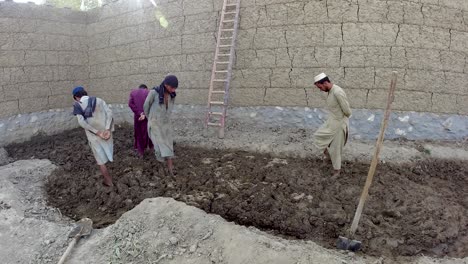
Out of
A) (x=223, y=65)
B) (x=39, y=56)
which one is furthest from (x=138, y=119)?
(x=39, y=56)

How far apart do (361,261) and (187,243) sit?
1541mm

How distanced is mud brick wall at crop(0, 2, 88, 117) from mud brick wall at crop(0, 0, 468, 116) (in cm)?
9

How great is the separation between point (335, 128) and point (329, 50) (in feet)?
5.36

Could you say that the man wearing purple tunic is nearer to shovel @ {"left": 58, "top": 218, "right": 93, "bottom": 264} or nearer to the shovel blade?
shovel @ {"left": 58, "top": 218, "right": 93, "bottom": 264}

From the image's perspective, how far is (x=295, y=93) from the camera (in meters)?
5.53

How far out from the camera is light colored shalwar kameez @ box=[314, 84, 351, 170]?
4.07m

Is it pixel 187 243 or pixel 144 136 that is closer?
pixel 187 243

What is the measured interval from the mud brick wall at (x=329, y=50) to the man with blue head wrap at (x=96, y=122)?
232 centimetres

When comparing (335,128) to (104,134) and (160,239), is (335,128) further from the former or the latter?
(104,134)

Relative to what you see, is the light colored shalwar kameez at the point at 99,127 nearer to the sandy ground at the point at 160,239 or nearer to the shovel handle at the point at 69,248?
the sandy ground at the point at 160,239

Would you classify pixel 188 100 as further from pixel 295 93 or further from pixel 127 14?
pixel 127 14

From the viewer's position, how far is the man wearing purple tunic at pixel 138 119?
5.39 metres

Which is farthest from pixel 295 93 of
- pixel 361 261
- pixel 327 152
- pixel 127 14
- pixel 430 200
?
pixel 127 14

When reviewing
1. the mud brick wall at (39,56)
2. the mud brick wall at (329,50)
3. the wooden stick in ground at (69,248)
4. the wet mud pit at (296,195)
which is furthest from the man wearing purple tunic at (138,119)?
the mud brick wall at (39,56)
